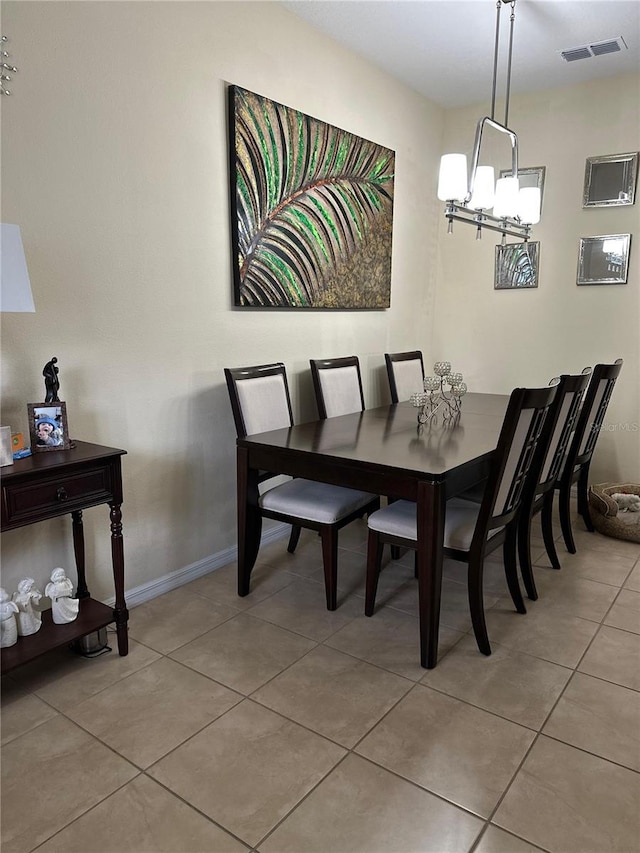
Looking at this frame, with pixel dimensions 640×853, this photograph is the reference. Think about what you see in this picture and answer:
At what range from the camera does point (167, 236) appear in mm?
2586

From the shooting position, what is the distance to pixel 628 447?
13.2 feet

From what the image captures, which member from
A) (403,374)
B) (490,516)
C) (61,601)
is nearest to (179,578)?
(61,601)

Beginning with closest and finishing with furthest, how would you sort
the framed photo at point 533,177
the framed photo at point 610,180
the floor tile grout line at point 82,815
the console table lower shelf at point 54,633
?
the floor tile grout line at point 82,815
the console table lower shelf at point 54,633
the framed photo at point 610,180
the framed photo at point 533,177

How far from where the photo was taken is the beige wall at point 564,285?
3.92 metres

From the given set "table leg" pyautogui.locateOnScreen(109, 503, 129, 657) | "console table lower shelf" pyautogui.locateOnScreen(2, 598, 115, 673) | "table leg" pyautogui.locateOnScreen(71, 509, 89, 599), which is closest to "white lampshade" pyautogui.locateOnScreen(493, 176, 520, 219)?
"table leg" pyautogui.locateOnScreen(109, 503, 129, 657)

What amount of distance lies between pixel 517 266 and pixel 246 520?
2.88 m

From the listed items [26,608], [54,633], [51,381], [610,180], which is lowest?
[54,633]

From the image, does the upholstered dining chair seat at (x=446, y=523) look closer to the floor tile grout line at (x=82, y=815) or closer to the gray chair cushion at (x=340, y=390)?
the gray chair cushion at (x=340, y=390)

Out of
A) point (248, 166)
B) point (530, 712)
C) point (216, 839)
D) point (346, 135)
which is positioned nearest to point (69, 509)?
point (216, 839)

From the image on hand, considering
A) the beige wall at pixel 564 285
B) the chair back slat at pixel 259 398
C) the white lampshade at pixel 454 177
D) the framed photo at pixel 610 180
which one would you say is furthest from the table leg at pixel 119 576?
the framed photo at pixel 610 180

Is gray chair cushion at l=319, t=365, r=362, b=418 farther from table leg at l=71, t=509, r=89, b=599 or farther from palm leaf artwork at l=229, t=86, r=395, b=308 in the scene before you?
table leg at l=71, t=509, r=89, b=599

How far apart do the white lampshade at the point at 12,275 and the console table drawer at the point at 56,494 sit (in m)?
0.53

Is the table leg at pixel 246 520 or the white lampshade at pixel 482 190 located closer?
the table leg at pixel 246 520

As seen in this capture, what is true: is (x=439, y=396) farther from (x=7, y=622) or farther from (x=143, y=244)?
(x=7, y=622)
